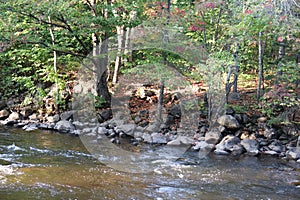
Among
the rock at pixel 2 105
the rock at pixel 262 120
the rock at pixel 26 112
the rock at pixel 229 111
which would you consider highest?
the rock at pixel 229 111

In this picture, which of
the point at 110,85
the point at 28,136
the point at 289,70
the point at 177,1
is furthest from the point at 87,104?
the point at 289,70

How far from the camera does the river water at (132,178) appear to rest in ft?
16.4

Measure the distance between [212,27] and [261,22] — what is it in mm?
5741

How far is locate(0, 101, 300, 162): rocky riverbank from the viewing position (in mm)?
8529

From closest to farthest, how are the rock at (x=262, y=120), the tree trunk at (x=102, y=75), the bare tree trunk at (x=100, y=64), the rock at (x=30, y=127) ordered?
1. the rock at (x=262, y=120)
2. the rock at (x=30, y=127)
3. the bare tree trunk at (x=100, y=64)
4. the tree trunk at (x=102, y=75)

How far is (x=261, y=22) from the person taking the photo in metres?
5.41

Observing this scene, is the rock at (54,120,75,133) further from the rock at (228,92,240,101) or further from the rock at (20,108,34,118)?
the rock at (228,92,240,101)

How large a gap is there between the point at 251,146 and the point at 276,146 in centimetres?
73

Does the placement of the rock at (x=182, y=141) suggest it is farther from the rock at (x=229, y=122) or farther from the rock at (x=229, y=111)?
the rock at (x=229, y=111)

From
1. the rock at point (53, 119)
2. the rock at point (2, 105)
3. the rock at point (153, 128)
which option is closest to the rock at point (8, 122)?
the rock at point (53, 119)

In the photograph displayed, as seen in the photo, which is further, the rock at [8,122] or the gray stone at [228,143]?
the rock at [8,122]

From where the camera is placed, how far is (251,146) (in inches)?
337

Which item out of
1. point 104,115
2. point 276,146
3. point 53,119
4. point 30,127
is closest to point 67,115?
point 53,119

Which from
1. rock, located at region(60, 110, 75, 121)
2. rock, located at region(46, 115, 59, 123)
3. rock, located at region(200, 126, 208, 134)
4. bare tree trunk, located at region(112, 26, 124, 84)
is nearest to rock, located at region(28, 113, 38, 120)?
rock, located at region(46, 115, 59, 123)
